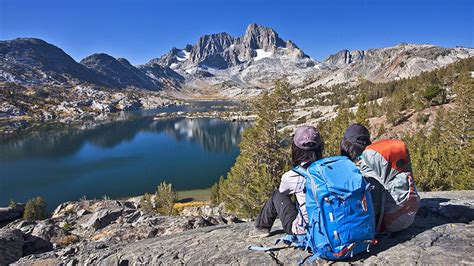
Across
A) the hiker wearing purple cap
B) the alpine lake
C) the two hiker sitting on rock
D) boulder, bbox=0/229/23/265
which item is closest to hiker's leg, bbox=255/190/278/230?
the two hiker sitting on rock

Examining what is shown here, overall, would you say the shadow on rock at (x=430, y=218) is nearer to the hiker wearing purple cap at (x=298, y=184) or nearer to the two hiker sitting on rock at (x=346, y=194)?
the two hiker sitting on rock at (x=346, y=194)

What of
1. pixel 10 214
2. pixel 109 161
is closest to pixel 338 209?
pixel 10 214

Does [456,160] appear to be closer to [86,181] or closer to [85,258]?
[85,258]

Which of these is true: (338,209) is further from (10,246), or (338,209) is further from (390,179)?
(10,246)

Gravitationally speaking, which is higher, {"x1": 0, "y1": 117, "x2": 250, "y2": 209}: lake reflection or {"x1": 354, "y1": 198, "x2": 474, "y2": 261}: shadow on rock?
{"x1": 354, "y1": 198, "x2": 474, "y2": 261}: shadow on rock

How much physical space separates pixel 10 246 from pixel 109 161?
89.1 metres

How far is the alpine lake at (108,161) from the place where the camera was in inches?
2827

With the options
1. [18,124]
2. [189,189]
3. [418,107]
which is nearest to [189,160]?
[189,189]

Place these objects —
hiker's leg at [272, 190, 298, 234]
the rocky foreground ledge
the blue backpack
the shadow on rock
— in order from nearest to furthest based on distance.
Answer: the blue backpack
the rocky foreground ledge
the shadow on rock
hiker's leg at [272, 190, 298, 234]

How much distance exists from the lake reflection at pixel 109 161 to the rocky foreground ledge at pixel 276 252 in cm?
6245

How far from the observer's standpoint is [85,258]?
29.7 feet

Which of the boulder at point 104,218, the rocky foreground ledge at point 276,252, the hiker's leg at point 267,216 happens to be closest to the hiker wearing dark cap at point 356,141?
the rocky foreground ledge at point 276,252

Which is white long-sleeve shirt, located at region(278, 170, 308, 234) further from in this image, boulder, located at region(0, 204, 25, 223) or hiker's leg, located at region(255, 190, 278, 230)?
boulder, located at region(0, 204, 25, 223)

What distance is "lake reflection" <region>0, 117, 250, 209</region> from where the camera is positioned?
72375 mm
